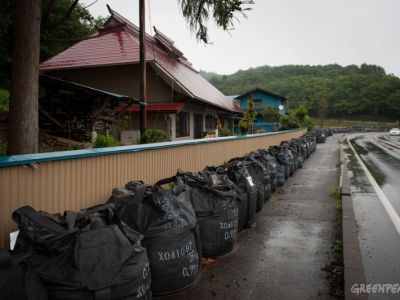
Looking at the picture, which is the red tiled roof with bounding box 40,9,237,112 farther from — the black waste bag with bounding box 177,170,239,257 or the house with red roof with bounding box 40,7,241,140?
the black waste bag with bounding box 177,170,239,257

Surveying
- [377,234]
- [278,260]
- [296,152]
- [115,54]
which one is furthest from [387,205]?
[115,54]

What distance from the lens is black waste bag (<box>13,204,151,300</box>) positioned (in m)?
2.36

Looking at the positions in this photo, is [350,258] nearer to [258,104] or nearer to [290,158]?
[290,158]

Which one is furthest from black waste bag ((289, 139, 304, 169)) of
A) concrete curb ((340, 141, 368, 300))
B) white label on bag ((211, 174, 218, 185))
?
white label on bag ((211, 174, 218, 185))

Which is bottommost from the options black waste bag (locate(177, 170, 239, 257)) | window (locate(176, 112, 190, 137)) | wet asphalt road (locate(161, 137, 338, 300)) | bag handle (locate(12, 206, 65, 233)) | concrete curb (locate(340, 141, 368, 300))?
wet asphalt road (locate(161, 137, 338, 300))

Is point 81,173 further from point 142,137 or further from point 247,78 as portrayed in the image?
point 247,78

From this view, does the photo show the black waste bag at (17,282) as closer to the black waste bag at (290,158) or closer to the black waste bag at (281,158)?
the black waste bag at (281,158)

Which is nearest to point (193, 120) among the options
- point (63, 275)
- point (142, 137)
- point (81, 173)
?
point (142, 137)

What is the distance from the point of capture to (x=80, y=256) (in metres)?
2.39

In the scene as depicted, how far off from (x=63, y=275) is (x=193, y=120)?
57.0ft

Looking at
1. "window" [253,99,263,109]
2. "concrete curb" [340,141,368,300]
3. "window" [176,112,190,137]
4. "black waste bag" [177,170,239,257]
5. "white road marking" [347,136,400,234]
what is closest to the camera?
"concrete curb" [340,141,368,300]

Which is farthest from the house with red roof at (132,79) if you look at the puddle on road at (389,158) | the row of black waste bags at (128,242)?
the row of black waste bags at (128,242)

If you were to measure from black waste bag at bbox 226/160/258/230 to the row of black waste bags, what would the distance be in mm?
22

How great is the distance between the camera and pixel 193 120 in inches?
770
